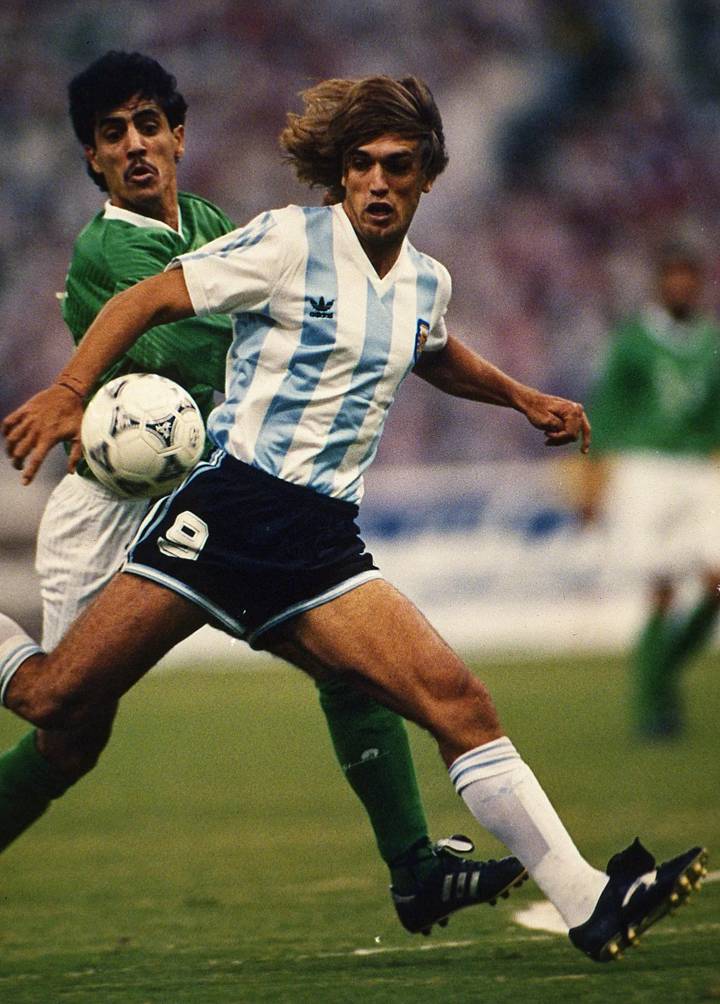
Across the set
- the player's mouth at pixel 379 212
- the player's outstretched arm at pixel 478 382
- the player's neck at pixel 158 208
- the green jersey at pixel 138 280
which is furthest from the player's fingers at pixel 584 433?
the player's neck at pixel 158 208

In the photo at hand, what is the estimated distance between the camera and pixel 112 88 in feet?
15.1

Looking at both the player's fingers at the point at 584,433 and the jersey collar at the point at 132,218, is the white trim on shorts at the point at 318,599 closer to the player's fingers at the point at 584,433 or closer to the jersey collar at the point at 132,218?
the player's fingers at the point at 584,433

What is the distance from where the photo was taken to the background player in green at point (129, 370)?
4.41m

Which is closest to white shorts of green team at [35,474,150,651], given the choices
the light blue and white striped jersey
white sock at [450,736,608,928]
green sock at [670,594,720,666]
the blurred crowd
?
the light blue and white striped jersey

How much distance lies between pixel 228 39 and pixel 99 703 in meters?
13.8

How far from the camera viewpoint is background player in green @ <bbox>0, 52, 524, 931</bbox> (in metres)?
4.41

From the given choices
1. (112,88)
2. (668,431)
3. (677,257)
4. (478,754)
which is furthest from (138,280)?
(668,431)

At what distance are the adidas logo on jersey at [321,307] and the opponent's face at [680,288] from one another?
5.09 metres

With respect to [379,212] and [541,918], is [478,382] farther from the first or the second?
[541,918]

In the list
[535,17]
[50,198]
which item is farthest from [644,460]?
[535,17]

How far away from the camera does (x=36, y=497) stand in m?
13.4

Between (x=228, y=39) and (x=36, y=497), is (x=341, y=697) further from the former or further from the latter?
(x=228, y=39)

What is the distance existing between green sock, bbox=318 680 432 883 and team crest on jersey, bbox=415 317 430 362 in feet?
3.00

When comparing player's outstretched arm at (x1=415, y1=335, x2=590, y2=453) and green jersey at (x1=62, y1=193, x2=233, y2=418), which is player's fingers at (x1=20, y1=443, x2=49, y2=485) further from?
player's outstretched arm at (x1=415, y1=335, x2=590, y2=453)
